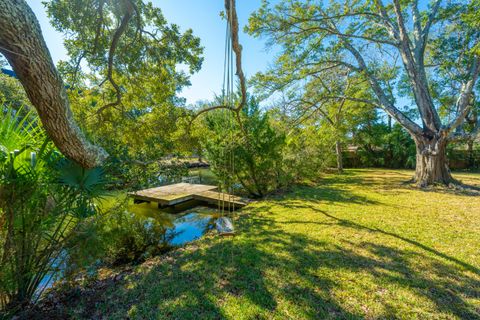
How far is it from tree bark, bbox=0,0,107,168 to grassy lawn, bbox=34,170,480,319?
1824 mm

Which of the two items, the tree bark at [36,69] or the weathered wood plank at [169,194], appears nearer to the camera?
the tree bark at [36,69]

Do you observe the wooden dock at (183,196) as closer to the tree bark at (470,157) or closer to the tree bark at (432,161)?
the tree bark at (432,161)

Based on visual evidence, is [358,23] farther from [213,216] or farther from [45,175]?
[45,175]

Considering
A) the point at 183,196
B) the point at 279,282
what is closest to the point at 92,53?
the point at 183,196

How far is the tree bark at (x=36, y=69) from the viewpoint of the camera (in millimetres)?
1302

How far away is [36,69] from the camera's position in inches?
57.5

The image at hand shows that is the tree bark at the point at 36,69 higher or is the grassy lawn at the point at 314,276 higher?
the tree bark at the point at 36,69

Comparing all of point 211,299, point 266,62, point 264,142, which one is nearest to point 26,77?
point 211,299

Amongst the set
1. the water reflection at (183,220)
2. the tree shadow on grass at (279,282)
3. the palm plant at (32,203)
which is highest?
the palm plant at (32,203)

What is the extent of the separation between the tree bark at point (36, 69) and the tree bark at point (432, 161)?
Result: 373 inches

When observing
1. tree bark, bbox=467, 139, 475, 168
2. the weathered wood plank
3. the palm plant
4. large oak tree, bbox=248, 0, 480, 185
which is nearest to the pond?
the palm plant

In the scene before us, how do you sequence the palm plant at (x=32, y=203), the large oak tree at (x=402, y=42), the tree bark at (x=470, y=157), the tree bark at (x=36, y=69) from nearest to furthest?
1. the tree bark at (x=36, y=69)
2. the palm plant at (x=32, y=203)
3. the large oak tree at (x=402, y=42)
4. the tree bark at (x=470, y=157)

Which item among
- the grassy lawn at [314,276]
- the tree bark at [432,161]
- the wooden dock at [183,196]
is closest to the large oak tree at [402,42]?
the tree bark at [432,161]

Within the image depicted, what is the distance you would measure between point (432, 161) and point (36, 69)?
993 centimetres
